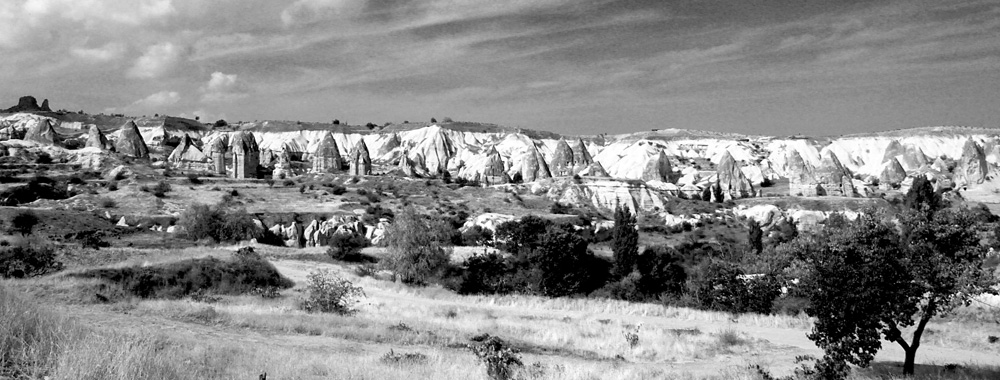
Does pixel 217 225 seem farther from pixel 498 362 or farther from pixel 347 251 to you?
pixel 498 362

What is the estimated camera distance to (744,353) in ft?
48.2

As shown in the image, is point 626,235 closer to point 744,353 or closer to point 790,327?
point 790,327

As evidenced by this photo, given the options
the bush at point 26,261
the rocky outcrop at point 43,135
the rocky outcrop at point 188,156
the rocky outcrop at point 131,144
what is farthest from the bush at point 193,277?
the rocky outcrop at point 131,144

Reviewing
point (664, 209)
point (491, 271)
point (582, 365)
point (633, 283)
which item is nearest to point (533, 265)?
point (491, 271)

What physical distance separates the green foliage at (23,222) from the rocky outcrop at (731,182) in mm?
62036

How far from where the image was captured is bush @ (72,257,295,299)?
20.1 metres

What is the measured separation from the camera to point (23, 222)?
33.2 m

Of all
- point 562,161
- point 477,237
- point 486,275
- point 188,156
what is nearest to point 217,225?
point 477,237

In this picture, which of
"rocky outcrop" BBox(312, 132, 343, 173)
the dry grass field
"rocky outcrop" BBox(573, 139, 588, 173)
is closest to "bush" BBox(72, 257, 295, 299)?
the dry grass field

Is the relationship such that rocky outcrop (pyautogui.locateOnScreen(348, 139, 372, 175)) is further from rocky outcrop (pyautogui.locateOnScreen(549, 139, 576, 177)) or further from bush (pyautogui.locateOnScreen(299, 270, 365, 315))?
bush (pyautogui.locateOnScreen(299, 270, 365, 315))

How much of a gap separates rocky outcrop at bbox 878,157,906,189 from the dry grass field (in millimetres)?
73319

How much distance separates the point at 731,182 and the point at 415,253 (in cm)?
5709

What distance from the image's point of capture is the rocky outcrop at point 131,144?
2854 inches

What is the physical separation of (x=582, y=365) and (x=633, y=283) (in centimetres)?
1794
